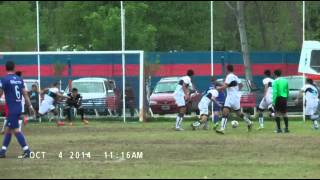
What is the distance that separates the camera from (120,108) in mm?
32281

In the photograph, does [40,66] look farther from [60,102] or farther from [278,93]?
[278,93]

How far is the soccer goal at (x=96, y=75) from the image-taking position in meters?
32.2

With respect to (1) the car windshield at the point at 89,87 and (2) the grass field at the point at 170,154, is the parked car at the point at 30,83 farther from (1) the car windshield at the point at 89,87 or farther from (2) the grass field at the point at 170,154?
(2) the grass field at the point at 170,154

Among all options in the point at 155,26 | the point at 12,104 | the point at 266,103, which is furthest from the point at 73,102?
the point at 155,26

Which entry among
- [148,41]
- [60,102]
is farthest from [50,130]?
[148,41]

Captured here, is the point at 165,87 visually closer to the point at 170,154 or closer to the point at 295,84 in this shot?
the point at 295,84

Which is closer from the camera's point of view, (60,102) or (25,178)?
(25,178)

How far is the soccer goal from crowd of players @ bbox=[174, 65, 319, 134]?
577 cm

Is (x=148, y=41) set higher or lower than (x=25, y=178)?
higher

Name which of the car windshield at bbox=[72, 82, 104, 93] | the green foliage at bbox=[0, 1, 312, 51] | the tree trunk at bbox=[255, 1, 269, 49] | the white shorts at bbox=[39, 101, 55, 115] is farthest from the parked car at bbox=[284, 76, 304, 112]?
the white shorts at bbox=[39, 101, 55, 115]

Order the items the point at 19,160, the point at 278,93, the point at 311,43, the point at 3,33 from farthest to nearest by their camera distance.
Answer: the point at 3,33
the point at 311,43
the point at 278,93
the point at 19,160

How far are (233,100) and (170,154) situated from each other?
22.5ft

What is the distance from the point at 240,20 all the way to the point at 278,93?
18.6 metres

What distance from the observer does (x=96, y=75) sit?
1309 inches
